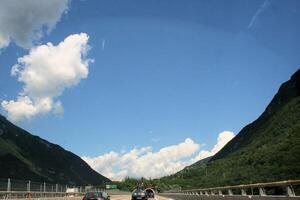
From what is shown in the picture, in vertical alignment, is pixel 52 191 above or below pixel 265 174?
below

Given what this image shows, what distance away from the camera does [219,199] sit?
28.8 m

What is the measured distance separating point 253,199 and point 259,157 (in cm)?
17514

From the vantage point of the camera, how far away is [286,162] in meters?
149

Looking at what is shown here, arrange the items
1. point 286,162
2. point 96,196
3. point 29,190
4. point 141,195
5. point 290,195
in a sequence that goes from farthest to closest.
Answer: point 286,162 → point 141,195 → point 29,190 → point 96,196 → point 290,195

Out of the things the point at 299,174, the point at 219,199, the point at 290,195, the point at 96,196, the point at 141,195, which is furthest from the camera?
the point at 299,174

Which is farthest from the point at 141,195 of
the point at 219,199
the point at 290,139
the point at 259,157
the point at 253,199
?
the point at 259,157

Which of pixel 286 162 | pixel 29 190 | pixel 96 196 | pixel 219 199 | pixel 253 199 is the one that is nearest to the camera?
pixel 253 199

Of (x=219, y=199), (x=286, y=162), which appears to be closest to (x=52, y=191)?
(x=219, y=199)

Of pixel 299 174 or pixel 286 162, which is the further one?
pixel 286 162

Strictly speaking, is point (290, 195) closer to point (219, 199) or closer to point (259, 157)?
point (219, 199)

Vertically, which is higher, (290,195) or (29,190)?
(29,190)

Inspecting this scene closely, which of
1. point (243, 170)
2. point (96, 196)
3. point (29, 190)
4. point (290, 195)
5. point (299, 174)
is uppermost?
point (243, 170)

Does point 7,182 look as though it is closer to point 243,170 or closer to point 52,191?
point 52,191

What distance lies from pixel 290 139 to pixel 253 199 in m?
159
